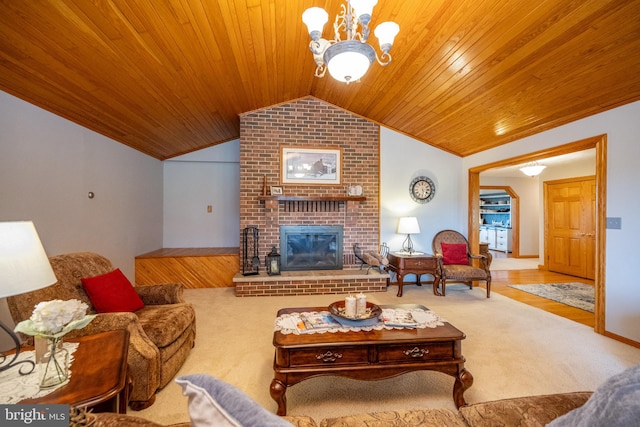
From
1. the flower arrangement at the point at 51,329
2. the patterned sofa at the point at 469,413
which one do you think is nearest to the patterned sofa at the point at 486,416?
the patterned sofa at the point at 469,413

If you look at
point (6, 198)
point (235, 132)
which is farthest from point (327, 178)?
point (6, 198)

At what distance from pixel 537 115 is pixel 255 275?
4.19m

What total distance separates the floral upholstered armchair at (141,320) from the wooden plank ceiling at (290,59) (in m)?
1.58

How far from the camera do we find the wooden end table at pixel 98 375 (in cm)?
104

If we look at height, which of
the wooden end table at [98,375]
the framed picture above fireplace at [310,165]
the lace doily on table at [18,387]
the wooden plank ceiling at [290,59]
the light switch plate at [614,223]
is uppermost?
the wooden plank ceiling at [290,59]

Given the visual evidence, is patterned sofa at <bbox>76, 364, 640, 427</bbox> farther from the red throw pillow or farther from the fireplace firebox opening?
the fireplace firebox opening

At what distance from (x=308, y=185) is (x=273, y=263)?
1.38m

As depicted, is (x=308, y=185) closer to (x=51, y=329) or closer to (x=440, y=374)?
(x=440, y=374)

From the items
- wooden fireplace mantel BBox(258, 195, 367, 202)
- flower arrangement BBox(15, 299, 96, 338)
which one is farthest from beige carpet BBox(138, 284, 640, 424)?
wooden fireplace mantel BBox(258, 195, 367, 202)

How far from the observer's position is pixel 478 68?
8.48 feet

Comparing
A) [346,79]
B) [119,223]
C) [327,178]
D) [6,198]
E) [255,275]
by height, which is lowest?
[255,275]

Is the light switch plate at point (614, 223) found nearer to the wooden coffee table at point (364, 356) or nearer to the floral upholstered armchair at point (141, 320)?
the wooden coffee table at point (364, 356)

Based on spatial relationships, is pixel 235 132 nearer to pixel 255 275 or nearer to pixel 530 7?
pixel 255 275

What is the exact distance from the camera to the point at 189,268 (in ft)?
14.4
